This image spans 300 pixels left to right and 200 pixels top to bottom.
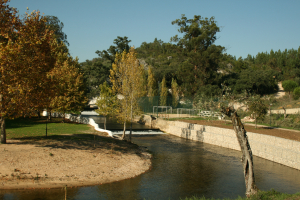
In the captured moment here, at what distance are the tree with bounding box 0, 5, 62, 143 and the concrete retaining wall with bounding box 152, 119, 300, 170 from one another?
16.1 m

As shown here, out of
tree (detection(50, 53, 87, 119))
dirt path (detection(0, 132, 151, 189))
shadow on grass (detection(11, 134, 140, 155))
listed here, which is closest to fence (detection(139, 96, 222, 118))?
tree (detection(50, 53, 87, 119))

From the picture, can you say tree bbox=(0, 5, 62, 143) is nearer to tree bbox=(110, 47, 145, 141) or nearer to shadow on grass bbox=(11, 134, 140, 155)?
shadow on grass bbox=(11, 134, 140, 155)

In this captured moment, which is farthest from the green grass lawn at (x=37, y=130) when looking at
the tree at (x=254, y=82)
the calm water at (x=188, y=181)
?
the tree at (x=254, y=82)

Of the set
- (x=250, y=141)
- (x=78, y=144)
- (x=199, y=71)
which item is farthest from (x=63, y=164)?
(x=199, y=71)

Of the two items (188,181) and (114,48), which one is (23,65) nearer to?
(188,181)

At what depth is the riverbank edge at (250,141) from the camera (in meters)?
17.1

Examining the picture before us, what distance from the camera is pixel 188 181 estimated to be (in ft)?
45.2

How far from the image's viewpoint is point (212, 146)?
966 inches

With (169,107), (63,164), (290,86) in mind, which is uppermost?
(290,86)

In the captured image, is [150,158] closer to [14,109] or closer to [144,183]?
[144,183]

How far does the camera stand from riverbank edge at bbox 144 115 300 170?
56.1 ft

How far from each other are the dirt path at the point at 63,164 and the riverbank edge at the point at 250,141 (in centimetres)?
899

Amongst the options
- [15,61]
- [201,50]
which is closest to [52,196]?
[15,61]

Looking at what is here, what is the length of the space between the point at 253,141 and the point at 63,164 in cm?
1454
